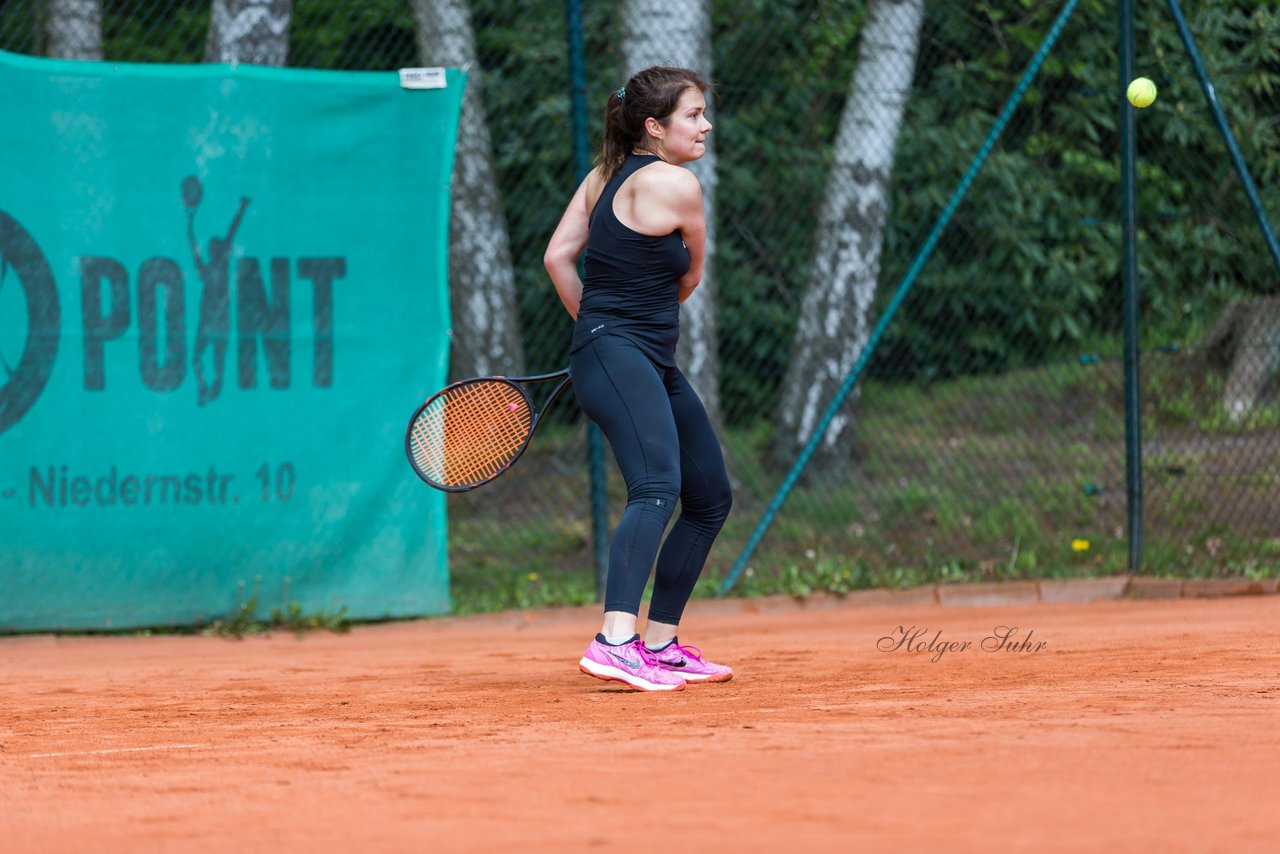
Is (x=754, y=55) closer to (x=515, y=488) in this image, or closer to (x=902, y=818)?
(x=515, y=488)

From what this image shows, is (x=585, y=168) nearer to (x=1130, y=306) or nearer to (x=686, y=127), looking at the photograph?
(x=686, y=127)

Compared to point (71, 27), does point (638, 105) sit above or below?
below

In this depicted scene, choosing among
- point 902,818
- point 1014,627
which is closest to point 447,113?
point 1014,627

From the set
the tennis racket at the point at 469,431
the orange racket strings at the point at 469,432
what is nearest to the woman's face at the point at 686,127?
the tennis racket at the point at 469,431

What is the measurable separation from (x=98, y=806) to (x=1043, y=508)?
553 cm

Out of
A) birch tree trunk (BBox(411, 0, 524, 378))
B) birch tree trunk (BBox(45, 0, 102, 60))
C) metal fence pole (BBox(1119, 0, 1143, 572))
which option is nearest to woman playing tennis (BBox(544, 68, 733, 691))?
metal fence pole (BBox(1119, 0, 1143, 572))

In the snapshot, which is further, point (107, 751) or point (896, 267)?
point (896, 267)

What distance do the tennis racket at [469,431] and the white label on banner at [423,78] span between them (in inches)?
85.6

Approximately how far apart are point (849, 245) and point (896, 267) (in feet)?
3.89

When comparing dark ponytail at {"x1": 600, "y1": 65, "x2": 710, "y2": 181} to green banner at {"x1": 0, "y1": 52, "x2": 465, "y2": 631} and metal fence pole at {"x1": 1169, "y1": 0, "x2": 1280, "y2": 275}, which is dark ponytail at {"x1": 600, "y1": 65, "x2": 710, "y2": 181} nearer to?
green banner at {"x1": 0, "y1": 52, "x2": 465, "y2": 631}

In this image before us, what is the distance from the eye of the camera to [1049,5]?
9.13 metres

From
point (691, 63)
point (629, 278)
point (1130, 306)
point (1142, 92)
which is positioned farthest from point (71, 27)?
point (1130, 306)

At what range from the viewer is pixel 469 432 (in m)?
4.60

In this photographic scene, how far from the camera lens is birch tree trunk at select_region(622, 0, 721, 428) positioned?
7.18 metres
